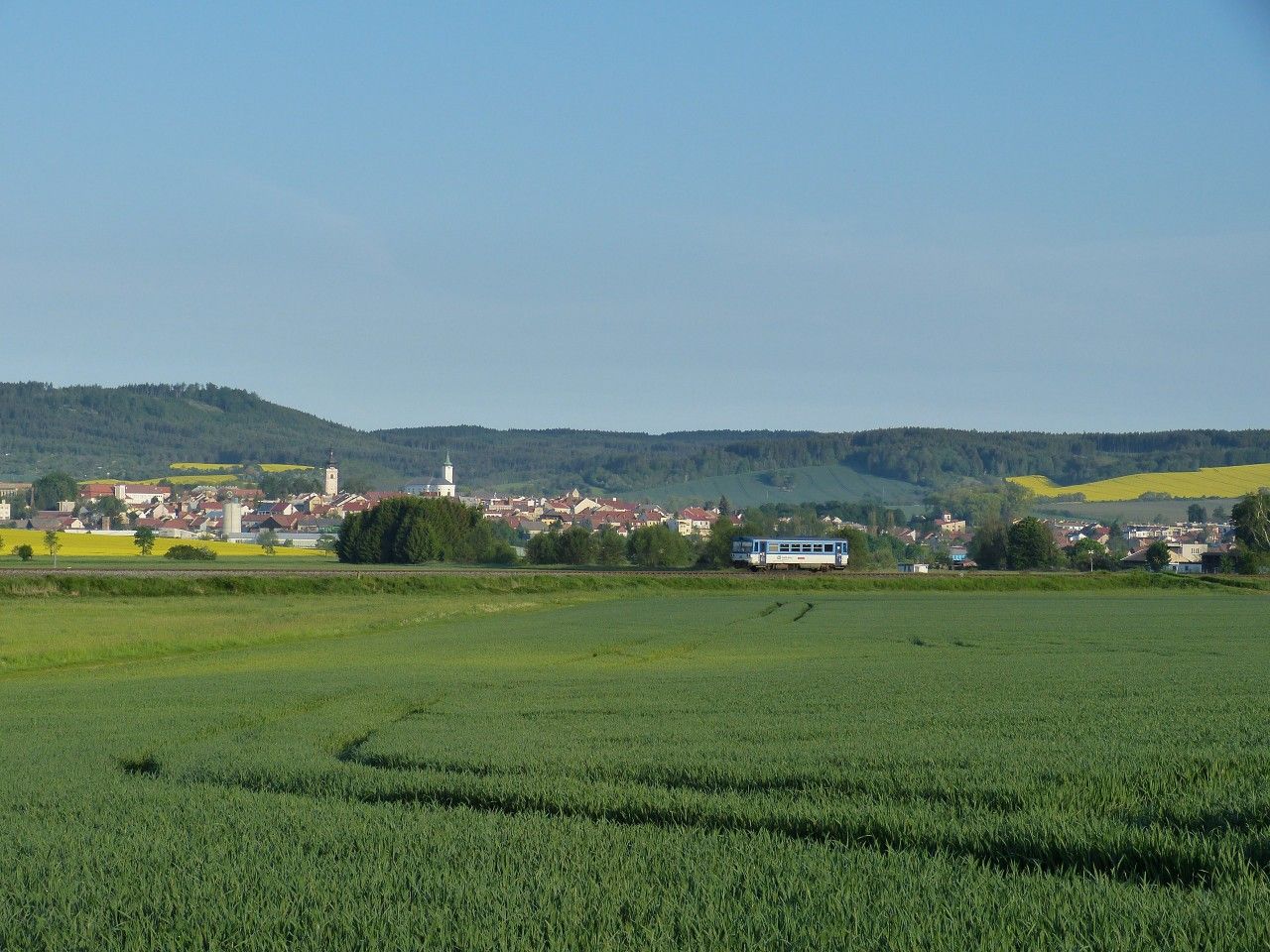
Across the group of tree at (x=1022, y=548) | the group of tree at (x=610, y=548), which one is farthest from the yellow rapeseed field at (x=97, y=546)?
the group of tree at (x=1022, y=548)

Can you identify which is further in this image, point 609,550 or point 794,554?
point 609,550

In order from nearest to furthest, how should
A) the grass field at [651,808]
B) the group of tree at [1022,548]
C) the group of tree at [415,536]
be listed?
the grass field at [651,808] < the group of tree at [1022,548] < the group of tree at [415,536]

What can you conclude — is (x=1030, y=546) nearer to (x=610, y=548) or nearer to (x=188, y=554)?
(x=610, y=548)

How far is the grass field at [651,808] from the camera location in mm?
7121

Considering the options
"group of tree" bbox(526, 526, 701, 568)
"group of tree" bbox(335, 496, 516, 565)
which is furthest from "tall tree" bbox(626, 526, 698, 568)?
"group of tree" bbox(335, 496, 516, 565)

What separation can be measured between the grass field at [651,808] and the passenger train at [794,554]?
66.9 meters

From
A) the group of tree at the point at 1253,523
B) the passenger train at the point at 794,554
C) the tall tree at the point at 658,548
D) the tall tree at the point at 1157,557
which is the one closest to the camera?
the passenger train at the point at 794,554

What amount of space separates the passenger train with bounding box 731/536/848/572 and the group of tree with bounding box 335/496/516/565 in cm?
3970

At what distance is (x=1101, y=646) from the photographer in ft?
106

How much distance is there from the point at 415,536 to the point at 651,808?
115956 mm

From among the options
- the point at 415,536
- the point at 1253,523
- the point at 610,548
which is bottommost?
the point at 610,548

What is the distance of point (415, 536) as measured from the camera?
124500 mm

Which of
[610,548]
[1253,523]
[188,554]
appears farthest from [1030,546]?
[188,554]

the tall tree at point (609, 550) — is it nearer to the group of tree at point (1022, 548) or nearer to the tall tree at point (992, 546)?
the tall tree at point (992, 546)
